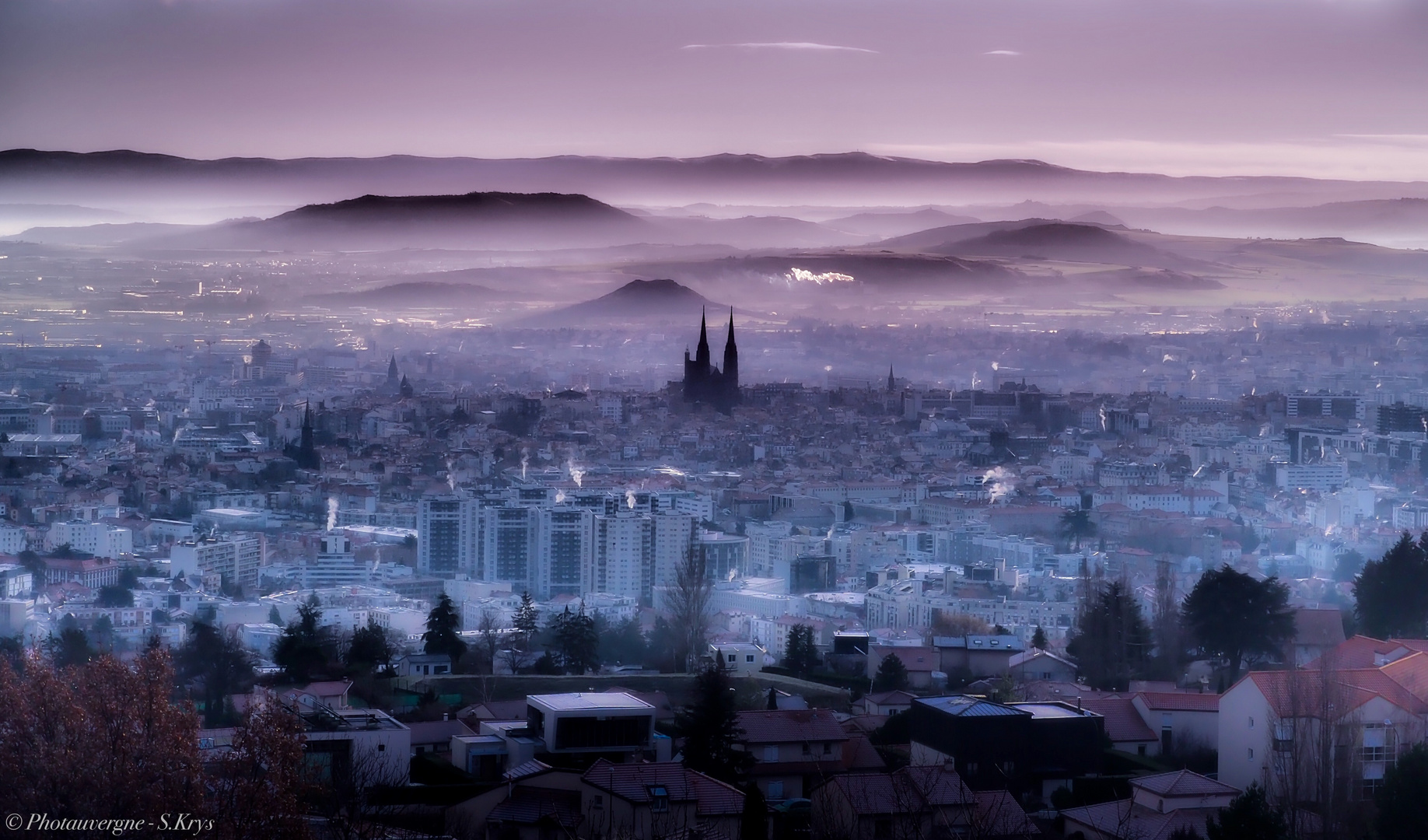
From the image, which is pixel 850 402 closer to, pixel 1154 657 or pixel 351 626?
pixel 351 626

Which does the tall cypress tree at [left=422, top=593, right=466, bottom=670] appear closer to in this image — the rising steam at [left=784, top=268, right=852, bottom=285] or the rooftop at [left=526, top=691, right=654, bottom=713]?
the rooftop at [left=526, top=691, right=654, bottom=713]

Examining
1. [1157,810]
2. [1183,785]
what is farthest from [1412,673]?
[1157,810]

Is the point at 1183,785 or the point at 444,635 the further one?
the point at 444,635

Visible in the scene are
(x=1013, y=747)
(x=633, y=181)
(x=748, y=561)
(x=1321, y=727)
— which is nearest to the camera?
(x=1321, y=727)

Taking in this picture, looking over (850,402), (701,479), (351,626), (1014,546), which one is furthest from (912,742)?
(850,402)

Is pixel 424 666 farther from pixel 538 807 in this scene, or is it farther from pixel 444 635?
pixel 538 807

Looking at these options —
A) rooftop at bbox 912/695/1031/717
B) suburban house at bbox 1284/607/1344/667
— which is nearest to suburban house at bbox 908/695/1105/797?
rooftop at bbox 912/695/1031/717

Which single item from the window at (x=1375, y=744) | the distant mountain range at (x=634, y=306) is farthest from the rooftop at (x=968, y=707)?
the distant mountain range at (x=634, y=306)
